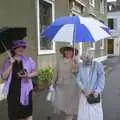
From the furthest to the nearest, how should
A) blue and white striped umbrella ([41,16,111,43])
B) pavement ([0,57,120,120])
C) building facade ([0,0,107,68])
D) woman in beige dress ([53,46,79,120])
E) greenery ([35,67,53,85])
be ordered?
greenery ([35,67,53,85])
building facade ([0,0,107,68])
pavement ([0,57,120,120])
woman in beige dress ([53,46,79,120])
blue and white striped umbrella ([41,16,111,43])

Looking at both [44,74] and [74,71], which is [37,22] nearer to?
[44,74]

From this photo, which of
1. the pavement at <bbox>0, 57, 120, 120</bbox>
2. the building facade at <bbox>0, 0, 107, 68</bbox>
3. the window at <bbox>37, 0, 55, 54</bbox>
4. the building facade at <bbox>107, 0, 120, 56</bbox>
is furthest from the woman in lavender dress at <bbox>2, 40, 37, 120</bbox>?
the building facade at <bbox>107, 0, 120, 56</bbox>

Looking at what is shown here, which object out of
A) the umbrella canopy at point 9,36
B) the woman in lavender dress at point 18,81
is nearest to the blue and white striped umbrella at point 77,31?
the umbrella canopy at point 9,36

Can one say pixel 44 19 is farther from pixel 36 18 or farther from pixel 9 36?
pixel 9 36

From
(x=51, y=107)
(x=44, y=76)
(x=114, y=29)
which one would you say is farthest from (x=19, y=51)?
(x=114, y=29)

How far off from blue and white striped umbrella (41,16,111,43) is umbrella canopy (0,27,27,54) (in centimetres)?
89

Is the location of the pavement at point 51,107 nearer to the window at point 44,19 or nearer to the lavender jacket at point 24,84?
the lavender jacket at point 24,84

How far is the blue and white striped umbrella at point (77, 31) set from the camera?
660 cm

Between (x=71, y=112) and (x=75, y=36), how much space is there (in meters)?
1.22

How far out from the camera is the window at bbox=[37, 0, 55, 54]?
15.9m

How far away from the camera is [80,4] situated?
25.5 m

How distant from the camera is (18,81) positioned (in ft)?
19.5

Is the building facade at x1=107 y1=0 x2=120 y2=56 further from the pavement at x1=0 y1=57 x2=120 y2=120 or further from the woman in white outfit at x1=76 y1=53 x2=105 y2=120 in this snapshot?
the woman in white outfit at x1=76 y1=53 x2=105 y2=120

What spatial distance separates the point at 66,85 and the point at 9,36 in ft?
4.40
